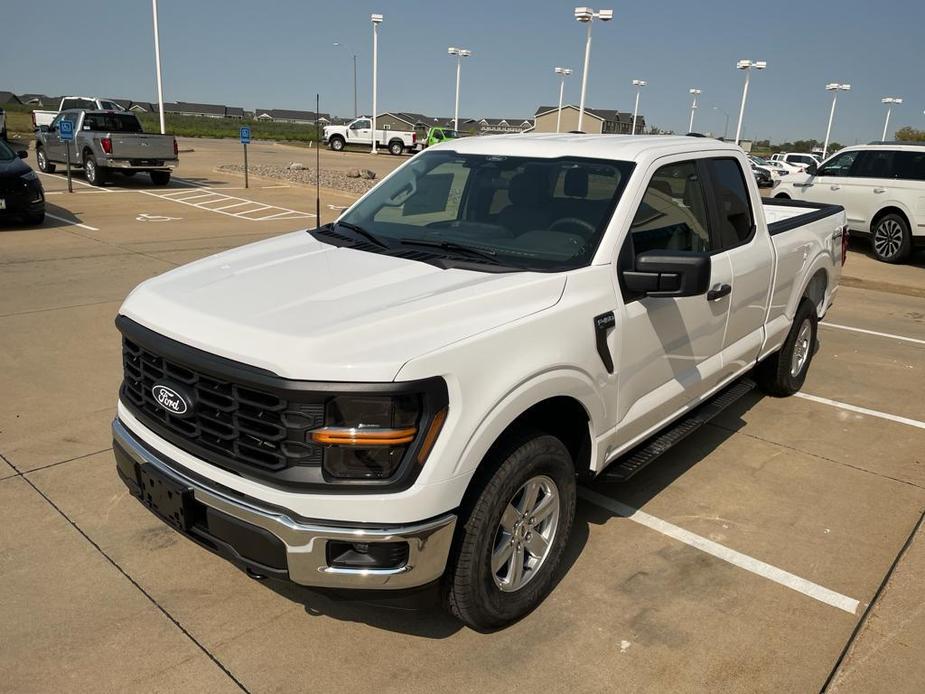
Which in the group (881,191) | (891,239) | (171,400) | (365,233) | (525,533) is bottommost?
(891,239)

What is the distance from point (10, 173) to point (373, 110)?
36197mm

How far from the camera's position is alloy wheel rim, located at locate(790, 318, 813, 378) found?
18.8 feet

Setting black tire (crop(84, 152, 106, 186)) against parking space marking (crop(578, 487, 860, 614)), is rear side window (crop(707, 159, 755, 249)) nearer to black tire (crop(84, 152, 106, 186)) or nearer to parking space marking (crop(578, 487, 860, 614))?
parking space marking (crop(578, 487, 860, 614))

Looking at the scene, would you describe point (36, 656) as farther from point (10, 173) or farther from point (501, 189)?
point (10, 173)

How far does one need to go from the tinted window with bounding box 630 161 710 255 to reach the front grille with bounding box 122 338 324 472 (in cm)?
186

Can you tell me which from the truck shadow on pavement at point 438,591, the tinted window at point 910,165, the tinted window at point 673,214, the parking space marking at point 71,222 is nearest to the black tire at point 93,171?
the parking space marking at point 71,222

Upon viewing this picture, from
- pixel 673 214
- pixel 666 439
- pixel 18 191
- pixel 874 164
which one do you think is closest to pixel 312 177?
pixel 18 191

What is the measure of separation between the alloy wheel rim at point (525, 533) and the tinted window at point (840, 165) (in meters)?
13.0

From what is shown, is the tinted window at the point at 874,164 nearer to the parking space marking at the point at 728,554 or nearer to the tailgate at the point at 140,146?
the parking space marking at the point at 728,554

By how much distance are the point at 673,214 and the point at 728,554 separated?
1744 millimetres

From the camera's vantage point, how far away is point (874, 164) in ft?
43.7

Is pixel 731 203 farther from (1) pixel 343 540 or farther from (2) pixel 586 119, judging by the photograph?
(2) pixel 586 119

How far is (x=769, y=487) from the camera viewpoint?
441cm

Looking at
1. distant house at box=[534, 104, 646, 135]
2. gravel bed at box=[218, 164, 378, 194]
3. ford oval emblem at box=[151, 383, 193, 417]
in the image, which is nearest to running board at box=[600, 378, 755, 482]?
ford oval emblem at box=[151, 383, 193, 417]
